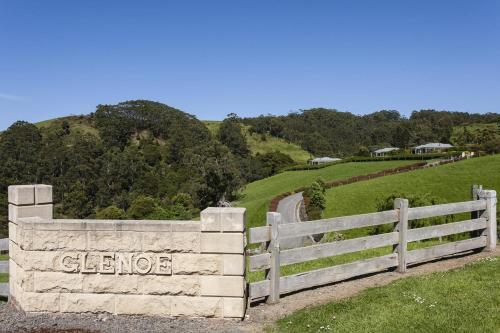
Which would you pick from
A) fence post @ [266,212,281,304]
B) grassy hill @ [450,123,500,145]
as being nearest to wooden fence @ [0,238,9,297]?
fence post @ [266,212,281,304]

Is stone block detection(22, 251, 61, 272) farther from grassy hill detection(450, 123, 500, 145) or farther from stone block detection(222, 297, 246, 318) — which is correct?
grassy hill detection(450, 123, 500, 145)

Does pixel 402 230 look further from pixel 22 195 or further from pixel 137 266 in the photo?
pixel 22 195

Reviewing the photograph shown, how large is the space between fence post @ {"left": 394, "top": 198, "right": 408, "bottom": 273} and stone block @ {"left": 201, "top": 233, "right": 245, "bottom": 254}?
145 inches

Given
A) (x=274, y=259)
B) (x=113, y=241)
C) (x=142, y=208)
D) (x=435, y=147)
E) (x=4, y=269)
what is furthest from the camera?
(x=435, y=147)

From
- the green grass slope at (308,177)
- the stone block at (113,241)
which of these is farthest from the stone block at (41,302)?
the green grass slope at (308,177)

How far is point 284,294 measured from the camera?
7797 mm

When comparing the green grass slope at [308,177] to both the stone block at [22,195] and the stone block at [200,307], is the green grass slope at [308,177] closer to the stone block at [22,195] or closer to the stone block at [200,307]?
the stone block at [22,195]

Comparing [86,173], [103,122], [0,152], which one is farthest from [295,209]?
[103,122]

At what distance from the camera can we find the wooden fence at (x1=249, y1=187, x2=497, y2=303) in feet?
24.3

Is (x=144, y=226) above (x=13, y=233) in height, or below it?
above

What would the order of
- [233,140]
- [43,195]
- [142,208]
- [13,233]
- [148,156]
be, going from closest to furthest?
[13,233] < [43,195] < [142,208] < [148,156] < [233,140]

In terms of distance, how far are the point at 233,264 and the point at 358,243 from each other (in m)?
2.69

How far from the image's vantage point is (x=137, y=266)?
693cm

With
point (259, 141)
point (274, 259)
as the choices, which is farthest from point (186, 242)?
point (259, 141)
